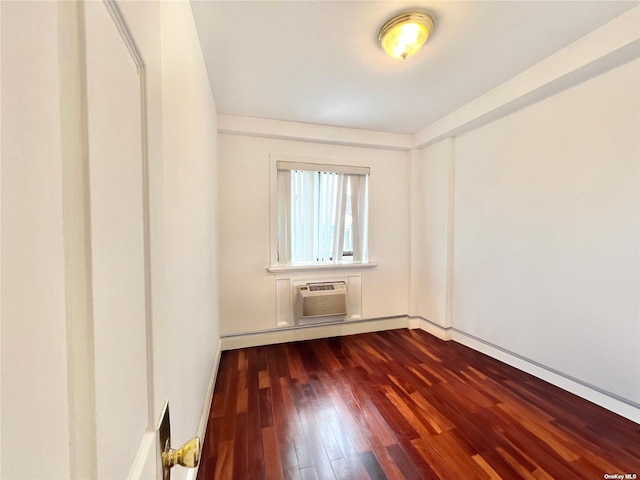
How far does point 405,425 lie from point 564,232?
5.92ft

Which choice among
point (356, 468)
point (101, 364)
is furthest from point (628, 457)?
point (101, 364)

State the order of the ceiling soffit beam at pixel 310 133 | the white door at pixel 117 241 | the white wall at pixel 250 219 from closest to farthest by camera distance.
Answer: the white door at pixel 117 241
the ceiling soffit beam at pixel 310 133
the white wall at pixel 250 219

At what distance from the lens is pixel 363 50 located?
1.66 m

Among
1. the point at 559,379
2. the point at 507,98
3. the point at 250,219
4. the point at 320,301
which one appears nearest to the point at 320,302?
the point at 320,301

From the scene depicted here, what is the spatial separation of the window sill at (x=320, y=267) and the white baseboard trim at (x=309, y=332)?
0.66 metres

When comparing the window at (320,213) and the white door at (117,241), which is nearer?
the white door at (117,241)

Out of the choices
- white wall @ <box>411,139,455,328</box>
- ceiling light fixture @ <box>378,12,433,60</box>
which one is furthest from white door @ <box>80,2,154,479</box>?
white wall @ <box>411,139,455,328</box>

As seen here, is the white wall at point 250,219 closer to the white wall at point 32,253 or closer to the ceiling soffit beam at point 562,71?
the ceiling soffit beam at point 562,71

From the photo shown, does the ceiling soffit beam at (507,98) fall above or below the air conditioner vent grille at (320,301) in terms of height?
above

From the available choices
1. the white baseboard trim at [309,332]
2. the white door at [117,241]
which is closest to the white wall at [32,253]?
the white door at [117,241]

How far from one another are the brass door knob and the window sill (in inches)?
87.3

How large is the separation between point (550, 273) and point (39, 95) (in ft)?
8.96

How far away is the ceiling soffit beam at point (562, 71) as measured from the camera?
1.43 meters

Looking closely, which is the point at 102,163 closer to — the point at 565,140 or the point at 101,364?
the point at 101,364
